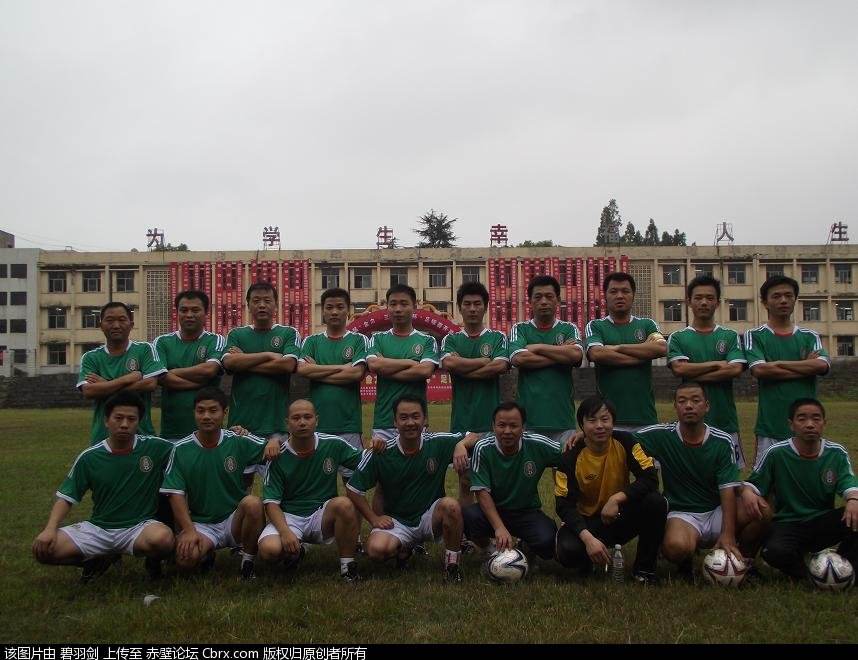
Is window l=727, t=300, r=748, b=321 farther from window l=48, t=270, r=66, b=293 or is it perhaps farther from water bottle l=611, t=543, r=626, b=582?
water bottle l=611, t=543, r=626, b=582

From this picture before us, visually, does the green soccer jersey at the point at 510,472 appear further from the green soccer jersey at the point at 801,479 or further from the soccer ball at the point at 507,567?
the green soccer jersey at the point at 801,479

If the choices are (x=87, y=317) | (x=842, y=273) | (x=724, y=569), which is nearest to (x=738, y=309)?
(x=842, y=273)

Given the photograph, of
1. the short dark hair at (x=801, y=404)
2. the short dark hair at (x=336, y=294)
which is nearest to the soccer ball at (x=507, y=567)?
the short dark hair at (x=801, y=404)

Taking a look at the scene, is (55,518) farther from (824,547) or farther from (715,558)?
(824,547)

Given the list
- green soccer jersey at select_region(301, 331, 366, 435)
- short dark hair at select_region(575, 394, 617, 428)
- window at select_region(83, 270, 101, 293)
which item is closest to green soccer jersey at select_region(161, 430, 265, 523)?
green soccer jersey at select_region(301, 331, 366, 435)

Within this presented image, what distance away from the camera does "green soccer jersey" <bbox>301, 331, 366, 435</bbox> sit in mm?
6090

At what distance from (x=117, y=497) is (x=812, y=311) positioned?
150 ft

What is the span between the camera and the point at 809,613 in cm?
418

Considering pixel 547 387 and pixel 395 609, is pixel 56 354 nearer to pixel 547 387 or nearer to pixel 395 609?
pixel 547 387

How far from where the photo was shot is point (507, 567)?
4.92 m

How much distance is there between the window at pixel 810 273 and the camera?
143 feet

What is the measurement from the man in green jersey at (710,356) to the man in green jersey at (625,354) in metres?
0.17

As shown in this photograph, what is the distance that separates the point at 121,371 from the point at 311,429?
63.5 inches

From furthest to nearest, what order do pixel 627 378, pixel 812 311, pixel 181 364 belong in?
pixel 812 311, pixel 181 364, pixel 627 378
